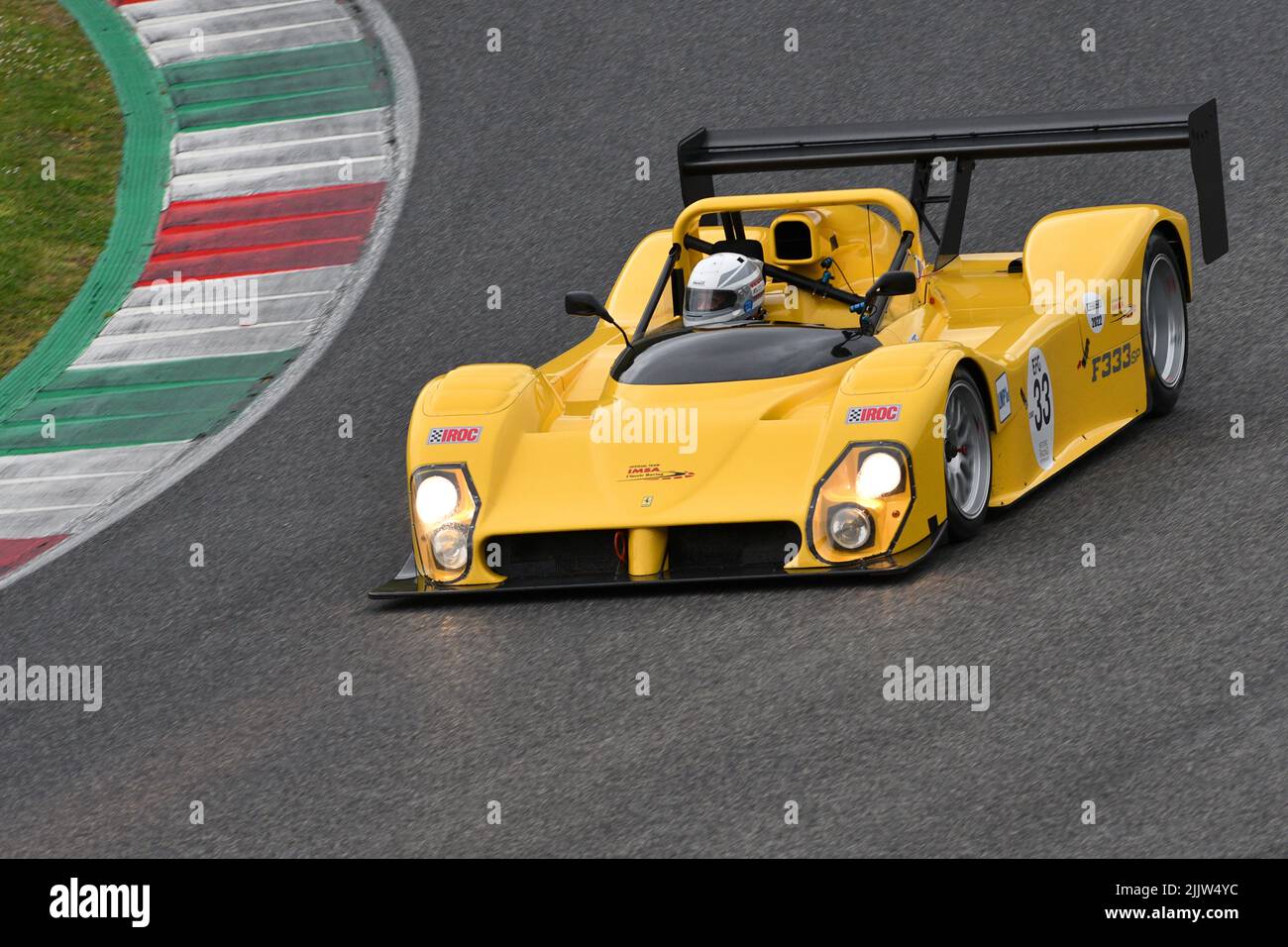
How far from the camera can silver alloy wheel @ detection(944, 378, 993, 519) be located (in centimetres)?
807

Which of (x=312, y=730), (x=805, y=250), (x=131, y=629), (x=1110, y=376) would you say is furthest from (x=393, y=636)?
(x=1110, y=376)

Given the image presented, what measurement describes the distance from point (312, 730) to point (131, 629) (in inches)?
77.9

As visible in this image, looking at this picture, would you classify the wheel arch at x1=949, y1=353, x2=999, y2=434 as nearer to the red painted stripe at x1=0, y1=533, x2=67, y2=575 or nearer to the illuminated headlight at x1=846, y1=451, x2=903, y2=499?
the illuminated headlight at x1=846, y1=451, x2=903, y2=499

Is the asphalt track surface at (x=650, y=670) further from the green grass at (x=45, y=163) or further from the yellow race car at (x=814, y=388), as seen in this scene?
the green grass at (x=45, y=163)

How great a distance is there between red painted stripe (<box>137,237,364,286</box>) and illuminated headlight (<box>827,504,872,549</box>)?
263 inches

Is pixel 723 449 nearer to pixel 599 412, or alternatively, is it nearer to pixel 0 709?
pixel 599 412

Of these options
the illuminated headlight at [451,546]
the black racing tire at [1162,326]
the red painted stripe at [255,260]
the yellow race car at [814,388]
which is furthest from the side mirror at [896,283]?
the red painted stripe at [255,260]

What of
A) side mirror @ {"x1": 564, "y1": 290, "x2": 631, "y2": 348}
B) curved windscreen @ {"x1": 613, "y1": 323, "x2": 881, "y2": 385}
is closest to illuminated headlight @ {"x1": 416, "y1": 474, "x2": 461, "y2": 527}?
curved windscreen @ {"x1": 613, "y1": 323, "x2": 881, "y2": 385}

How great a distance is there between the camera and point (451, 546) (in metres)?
8.16

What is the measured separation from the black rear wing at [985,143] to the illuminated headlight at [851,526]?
2.64 meters

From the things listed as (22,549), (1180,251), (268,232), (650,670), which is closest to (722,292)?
(650,670)

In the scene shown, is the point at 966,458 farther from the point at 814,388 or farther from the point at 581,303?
the point at 581,303

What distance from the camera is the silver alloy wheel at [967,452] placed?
8070 millimetres

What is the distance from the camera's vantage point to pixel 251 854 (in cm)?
611
